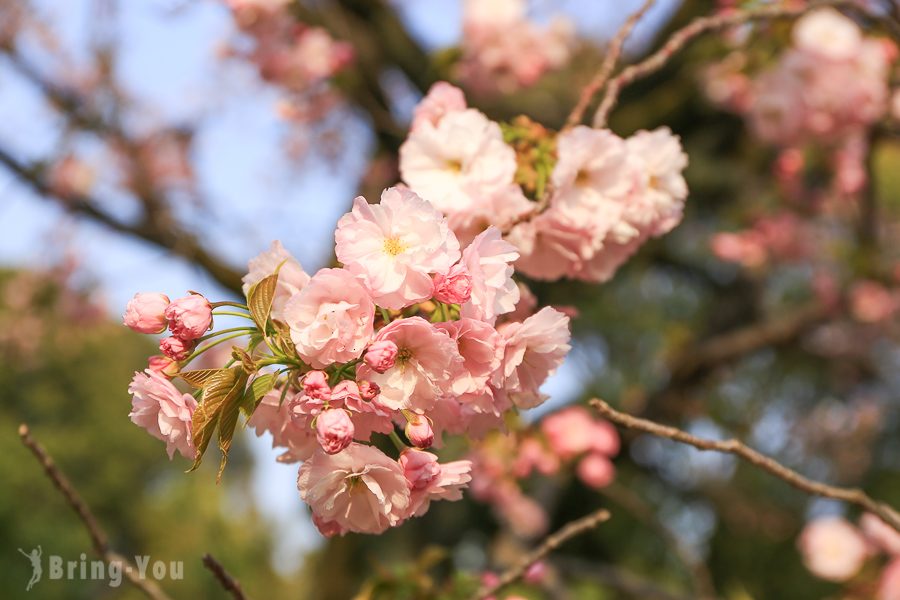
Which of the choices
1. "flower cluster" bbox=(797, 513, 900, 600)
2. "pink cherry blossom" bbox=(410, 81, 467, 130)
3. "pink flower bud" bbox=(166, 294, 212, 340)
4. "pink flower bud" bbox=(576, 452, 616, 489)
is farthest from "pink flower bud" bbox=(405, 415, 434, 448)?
"flower cluster" bbox=(797, 513, 900, 600)

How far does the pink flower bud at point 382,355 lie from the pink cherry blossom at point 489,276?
0.30 ft

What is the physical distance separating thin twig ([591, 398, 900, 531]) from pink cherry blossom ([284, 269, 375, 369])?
27 cm

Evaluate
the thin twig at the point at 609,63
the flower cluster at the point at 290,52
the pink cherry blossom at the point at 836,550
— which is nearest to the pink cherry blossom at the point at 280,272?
the thin twig at the point at 609,63

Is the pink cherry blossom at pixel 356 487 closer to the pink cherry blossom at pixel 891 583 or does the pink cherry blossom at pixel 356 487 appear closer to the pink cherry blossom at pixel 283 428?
the pink cherry blossom at pixel 283 428

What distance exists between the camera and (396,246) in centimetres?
76

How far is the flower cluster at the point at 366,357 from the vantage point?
29.3 inches

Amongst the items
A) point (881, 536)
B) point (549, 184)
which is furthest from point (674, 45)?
point (881, 536)

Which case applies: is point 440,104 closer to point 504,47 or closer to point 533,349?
point 533,349

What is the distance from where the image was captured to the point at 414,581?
1.38 meters

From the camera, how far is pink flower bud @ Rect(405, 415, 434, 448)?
2.50 feet

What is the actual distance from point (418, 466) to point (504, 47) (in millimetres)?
2597

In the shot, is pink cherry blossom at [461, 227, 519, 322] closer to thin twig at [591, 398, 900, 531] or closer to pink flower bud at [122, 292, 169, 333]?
thin twig at [591, 398, 900, 531]

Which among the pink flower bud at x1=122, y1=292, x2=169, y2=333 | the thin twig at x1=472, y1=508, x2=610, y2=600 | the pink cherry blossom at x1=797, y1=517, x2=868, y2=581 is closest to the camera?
the pink flower bud at x1=122, y1=292, x2=169, y2=333

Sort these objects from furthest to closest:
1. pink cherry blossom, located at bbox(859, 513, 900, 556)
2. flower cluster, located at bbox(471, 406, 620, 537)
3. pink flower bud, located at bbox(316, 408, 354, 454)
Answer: flower cluster, located at bbox(471, 406, 620, 537) → pink cherry blossom, located at bbox(859, 513, 900, 556) → pink flower bud, located at bbox(316, 408, 354, 454)
